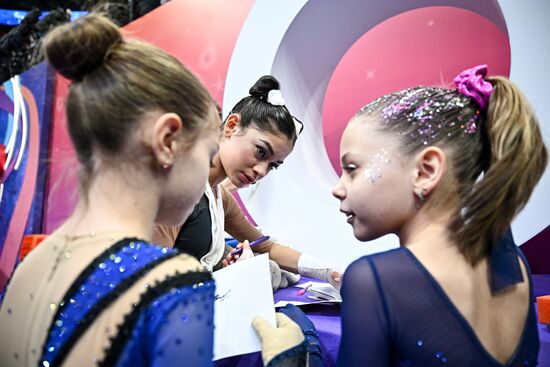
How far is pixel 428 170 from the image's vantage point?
745mm

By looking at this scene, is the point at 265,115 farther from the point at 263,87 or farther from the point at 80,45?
the point at 80,45

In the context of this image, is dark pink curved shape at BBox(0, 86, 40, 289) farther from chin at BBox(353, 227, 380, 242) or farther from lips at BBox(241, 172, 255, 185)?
chin at BBox(353, 227, 380, 242)

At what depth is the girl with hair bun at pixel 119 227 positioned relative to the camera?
0.56 m

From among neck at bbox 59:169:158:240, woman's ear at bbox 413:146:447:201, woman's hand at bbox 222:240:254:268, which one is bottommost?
woman's hand at bbox 222:240:254:268

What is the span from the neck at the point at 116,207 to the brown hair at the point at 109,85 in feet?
0.10

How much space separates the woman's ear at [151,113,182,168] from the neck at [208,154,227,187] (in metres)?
0.95

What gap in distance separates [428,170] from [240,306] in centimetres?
48

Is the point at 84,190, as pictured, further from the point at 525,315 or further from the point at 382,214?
the point at 525,315

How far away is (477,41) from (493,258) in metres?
1.33

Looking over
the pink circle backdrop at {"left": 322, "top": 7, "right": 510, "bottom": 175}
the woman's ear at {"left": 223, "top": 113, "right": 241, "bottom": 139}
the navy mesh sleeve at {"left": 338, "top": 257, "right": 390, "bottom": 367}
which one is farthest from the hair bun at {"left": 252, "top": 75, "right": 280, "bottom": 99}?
the navy mesh sleeve at {"left": 338, "top": 257, "right": 390, "bottom": 367}

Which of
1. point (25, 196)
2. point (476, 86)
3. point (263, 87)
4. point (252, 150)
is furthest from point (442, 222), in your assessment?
point (25, 196)

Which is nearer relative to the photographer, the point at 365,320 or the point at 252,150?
the point at 365,320

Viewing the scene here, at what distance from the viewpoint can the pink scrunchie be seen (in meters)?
0.78

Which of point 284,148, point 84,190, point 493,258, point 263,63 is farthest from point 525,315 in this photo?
point 263,63
